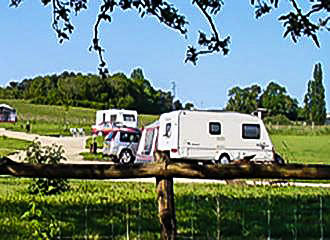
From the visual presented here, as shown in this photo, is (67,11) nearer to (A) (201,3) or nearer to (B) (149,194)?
(A) (201,3)

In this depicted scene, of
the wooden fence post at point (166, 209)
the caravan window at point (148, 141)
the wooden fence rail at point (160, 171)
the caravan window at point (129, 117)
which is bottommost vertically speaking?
the wooden fence post at point (166, 209)

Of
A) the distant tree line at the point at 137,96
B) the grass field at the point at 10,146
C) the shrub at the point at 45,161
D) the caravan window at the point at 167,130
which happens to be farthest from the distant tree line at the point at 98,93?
the shrub at the point at 45,161

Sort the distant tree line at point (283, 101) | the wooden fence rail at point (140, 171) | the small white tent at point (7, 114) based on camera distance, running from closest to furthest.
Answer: the wooden fence rail at point (140, 171)
the small white tent at point (7, 114)
the distant tree line at point (283, 101)

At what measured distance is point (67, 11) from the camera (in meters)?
10.6

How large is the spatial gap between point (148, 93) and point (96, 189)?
242 feet

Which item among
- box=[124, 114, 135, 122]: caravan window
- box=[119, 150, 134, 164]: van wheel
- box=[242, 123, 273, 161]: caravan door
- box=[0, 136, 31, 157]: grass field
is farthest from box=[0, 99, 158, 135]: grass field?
box=[242, 123, 273, 161]: caravan door

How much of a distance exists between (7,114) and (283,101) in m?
39.0

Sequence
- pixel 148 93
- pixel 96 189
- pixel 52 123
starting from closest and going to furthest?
pixel 96 189, pixel 52 123, pixel 148 93

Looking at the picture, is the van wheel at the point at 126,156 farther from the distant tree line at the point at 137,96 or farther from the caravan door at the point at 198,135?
the distant tree line at the point at 137,96

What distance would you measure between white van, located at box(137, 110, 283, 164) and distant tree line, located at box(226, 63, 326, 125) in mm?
64756

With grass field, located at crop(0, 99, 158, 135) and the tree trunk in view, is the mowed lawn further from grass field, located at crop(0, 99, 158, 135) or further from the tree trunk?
grass field, located at crop(0, 99, 158, 135)

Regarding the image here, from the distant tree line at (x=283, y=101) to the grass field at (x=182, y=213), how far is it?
251 feet

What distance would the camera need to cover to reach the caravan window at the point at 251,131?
84.4 feet

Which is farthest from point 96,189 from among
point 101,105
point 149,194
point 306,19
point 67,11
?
point 101,105
